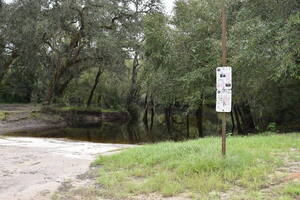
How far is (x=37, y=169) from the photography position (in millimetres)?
7809

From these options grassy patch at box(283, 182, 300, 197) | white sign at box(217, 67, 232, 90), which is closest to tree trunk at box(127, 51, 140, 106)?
white sign at box(217, 67, 232, 90)

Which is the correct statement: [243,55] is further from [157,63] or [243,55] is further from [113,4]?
[113,4]

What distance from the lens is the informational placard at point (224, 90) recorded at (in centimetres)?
629

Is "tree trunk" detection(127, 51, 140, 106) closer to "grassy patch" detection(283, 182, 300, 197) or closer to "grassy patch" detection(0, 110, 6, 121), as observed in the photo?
"grassy patch" detection(0, 110, 6, 121)

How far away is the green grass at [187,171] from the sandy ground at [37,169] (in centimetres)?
82

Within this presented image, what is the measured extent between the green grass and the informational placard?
1026mm

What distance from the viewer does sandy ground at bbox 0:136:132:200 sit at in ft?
19.6

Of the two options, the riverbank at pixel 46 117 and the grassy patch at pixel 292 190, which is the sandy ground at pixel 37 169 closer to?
the grassy patch at pixel 292 190

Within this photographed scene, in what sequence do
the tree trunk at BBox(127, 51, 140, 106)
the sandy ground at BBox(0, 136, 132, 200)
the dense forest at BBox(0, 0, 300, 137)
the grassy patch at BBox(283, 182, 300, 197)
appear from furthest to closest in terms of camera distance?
1. the tree trunk at BBox(127, 51, 140, 106)
2. the dense forest at BBox(0, 0, 300, 137)
3. the sandy ground at BBox(0, 136, 132, 200)
4. the grassy patch at BBox(283, 182, 300, 197)

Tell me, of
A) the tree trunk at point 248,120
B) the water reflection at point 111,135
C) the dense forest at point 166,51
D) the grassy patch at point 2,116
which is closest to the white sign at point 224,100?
the dense forest at point 166,51

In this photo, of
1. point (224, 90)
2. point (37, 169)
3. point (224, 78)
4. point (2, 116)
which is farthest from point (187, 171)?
point (2, 116)

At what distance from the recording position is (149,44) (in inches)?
757

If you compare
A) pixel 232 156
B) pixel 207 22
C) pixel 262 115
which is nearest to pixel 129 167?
pixel 232 156

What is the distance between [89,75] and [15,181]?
30.1 meters
